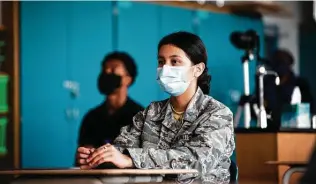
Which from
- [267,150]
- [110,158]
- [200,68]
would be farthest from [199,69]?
[267,150]

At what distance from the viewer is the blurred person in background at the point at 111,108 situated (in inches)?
191

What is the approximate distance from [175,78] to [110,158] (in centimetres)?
65

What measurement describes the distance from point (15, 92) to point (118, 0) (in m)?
1.35

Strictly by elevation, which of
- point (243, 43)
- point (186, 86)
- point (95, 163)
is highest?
point (243, 43)

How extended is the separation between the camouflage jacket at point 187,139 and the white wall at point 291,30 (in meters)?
5.52

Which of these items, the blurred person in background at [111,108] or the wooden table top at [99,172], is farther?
the blurred person in background at [111,108]

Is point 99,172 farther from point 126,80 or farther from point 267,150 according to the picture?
point 126,80

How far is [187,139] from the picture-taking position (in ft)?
9.67

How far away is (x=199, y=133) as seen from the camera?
114 inches

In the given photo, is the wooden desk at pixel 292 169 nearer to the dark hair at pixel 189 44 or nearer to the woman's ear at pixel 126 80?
the dark hair at pixel 189 44

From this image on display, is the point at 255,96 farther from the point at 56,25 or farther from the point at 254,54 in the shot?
the point at 56,25

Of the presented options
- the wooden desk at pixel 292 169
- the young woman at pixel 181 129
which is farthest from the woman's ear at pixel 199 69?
the wooden desk at pixel 292 169

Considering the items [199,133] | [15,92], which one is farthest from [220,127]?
[15,92]

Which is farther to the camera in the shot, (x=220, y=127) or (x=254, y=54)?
(x=254, y=54)
